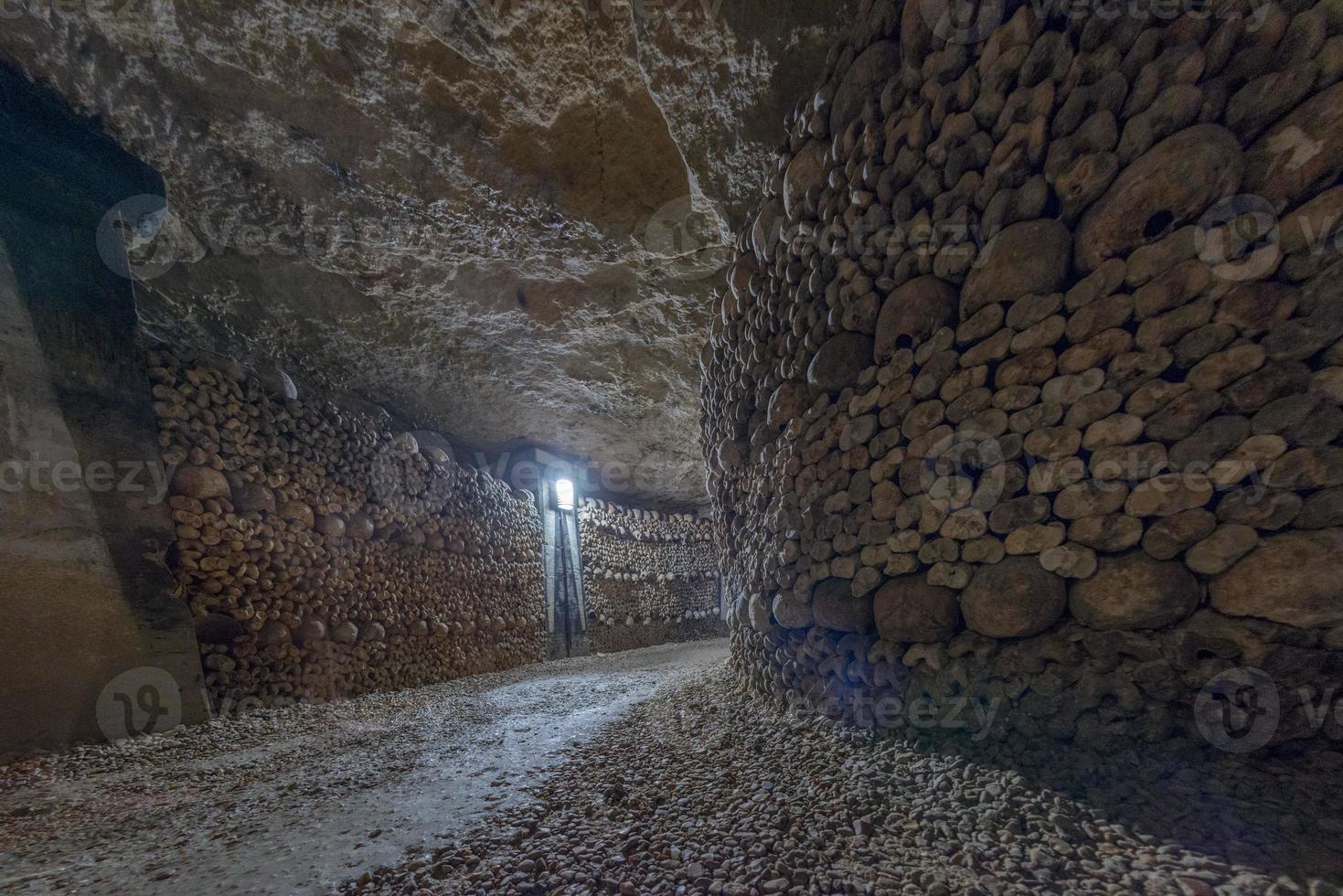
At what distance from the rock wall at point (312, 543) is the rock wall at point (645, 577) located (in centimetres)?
261

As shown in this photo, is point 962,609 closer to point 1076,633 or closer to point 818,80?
point 1076,633

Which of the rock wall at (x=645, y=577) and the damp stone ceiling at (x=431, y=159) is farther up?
the damp stone ceiling at (x=431, y=159)

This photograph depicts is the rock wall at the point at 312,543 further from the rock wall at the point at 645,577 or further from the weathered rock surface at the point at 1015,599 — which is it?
the weathered rock surface at the point at 1015,599

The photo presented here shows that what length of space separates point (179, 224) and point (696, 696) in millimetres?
5482

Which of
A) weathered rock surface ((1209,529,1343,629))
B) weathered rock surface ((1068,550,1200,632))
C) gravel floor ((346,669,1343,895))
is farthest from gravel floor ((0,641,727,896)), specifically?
weathered rock surface ((1209,529,1343,629))

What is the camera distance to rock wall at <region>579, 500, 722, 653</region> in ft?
28.8

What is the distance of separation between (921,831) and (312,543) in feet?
16.1

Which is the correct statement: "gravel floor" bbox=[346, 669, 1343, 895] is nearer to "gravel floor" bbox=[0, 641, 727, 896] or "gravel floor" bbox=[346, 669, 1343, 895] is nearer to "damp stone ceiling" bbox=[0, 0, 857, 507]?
"gravel floor" bbox=[0, 641, 727, 896]

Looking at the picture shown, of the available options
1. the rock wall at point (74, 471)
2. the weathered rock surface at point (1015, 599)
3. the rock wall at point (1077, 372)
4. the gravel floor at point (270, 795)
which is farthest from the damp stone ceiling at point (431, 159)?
the gravel floor at point (270, 795)

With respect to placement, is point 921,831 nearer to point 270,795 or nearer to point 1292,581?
point 1292,581

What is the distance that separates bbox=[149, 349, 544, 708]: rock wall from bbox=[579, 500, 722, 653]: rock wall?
2.61 meters

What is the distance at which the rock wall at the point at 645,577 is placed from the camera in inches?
346

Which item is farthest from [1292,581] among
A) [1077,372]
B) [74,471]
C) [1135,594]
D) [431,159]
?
[74,471]

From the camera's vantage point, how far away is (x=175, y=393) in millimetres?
3436
